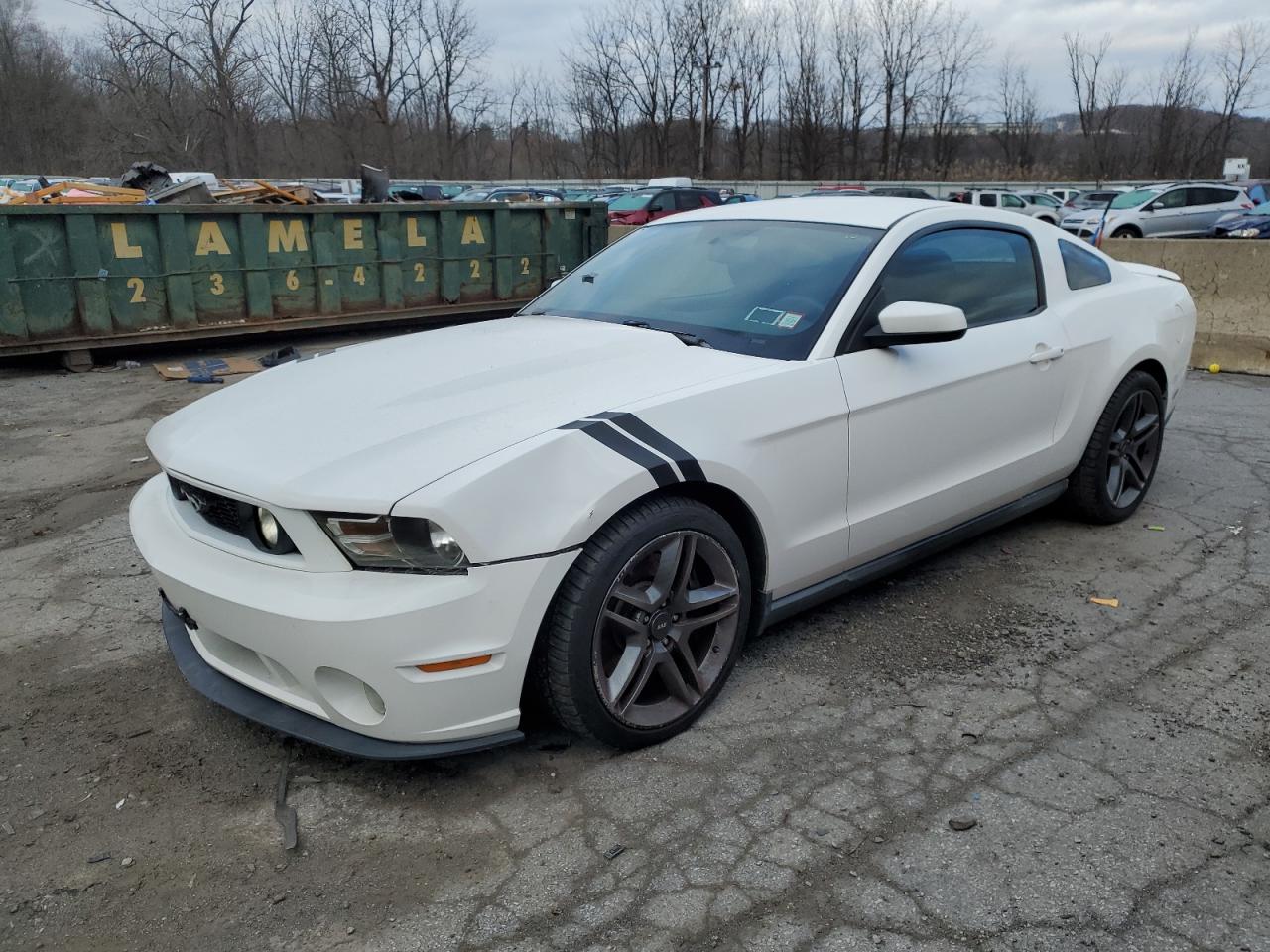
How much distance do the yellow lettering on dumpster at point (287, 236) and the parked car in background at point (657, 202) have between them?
12.6m

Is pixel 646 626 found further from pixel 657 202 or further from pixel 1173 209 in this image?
pixel 1173 209

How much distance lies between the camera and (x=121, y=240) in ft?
29.9

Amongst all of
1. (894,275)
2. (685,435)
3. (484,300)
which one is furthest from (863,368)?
(484,300)

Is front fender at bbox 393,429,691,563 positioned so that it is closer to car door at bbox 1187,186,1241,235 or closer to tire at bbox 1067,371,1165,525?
tire at bbox 1067,371,1165,525

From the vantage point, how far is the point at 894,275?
3.53 meters

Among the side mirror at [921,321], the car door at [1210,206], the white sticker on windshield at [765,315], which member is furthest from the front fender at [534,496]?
the car door at [1210,206]

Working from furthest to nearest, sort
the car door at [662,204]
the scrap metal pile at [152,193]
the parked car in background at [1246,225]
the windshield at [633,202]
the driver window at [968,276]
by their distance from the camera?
the windshield at [633,202] < the car door at [662,204] < the parked car in background at [1246,225] < the scrap metal pile at [152,193] < the driver window at [968,276]

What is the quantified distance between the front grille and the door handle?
9.77 feet

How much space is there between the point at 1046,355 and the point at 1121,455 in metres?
1.00

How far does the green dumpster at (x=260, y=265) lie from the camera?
28.9 ft

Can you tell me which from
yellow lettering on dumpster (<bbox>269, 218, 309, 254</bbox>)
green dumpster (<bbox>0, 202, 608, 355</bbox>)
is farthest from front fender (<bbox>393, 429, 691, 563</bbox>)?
yellow lettering on dumpster (<bbox>269, 218, 309, 254</bbox>)

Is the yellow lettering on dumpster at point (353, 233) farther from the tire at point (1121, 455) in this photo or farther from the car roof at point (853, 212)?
the tire at point (1121, 455)

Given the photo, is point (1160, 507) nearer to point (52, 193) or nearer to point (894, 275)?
point (894, 275)

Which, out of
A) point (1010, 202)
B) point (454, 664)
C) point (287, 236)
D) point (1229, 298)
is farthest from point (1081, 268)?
point (1010, 202)
